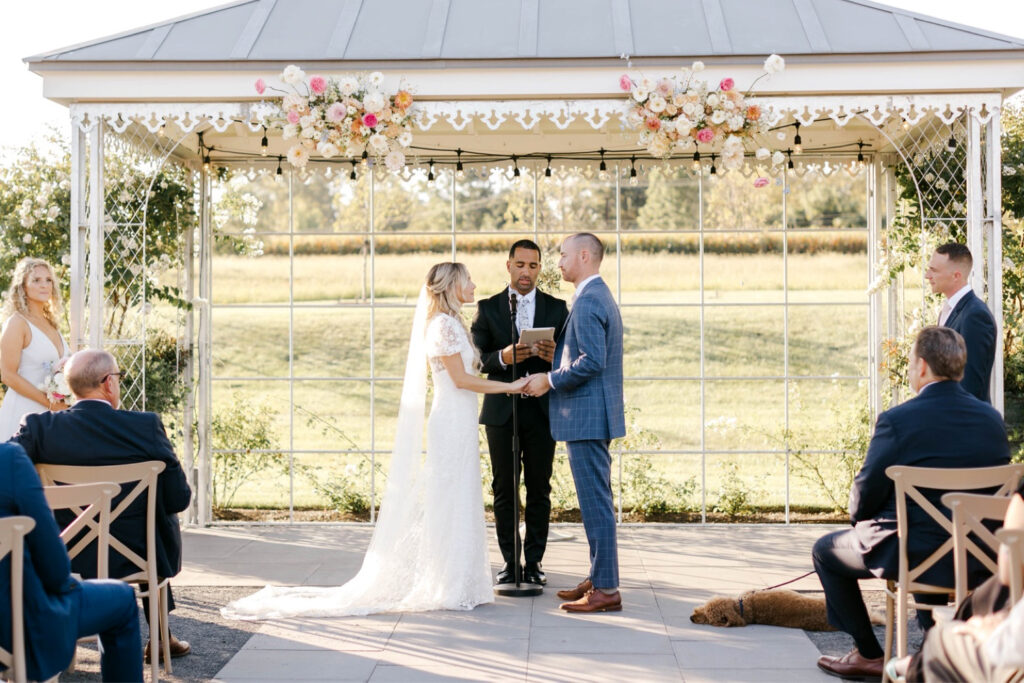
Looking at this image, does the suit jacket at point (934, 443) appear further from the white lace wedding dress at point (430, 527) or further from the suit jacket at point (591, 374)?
the white lace wedding dress at point (430, 527)

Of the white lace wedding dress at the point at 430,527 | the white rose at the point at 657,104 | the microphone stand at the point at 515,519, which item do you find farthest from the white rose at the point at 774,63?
the white lace wedding dress at the point at 430,527

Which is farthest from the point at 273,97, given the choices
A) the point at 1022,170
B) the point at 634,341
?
the point at 634,341

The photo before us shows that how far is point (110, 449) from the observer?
428 cm

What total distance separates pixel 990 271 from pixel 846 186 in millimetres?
16325

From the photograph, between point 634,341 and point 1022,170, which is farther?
point 634,341

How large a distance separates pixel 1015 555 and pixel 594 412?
8.42 ft

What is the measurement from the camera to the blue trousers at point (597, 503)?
538cm

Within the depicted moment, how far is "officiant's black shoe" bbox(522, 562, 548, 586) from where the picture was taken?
5988 millimetres

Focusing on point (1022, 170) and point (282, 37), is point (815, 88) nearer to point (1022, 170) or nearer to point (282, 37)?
point (1022, 170)

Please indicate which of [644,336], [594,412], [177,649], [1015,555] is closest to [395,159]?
[594,412]

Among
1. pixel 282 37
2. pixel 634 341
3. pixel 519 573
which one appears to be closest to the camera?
pixel 519 573

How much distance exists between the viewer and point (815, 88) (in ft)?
19.4

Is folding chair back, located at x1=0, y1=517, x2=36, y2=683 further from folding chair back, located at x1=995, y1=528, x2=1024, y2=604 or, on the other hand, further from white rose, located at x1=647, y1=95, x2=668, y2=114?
white rose, located at x1=647, y1=95, x2=668, y2=114

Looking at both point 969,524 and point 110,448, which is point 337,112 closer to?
point 110,448
